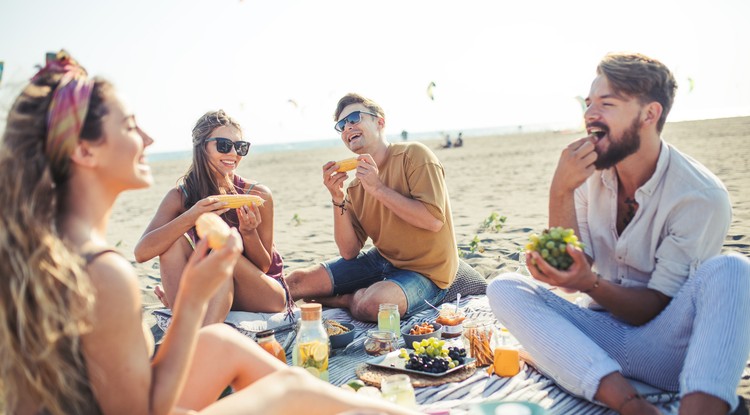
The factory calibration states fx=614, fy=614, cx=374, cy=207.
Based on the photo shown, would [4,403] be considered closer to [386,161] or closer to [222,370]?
[222,370]

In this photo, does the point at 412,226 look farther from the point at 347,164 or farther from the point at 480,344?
the point at 480,344

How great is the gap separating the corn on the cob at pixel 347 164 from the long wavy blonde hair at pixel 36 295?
3.41 metres

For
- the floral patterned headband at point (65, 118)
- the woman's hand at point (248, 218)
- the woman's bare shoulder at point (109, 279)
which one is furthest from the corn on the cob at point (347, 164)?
the woman's bare shoulder at point (109, 279)

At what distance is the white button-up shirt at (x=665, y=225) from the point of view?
3502 millimetres

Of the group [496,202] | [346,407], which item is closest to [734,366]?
[346,407]

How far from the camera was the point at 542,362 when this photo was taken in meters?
3.81

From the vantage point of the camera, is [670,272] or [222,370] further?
[670,272]

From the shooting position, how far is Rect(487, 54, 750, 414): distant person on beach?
320cm

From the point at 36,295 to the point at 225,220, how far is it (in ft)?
11.2

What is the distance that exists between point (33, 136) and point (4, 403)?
0.92 metres

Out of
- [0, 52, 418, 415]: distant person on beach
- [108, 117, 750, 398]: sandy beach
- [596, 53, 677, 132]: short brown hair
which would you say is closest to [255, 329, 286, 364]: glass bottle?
[0, 52, 418, 415]: distant person on beach

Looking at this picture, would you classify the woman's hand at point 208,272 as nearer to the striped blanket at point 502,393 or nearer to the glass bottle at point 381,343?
the striped blanket at point 502,393

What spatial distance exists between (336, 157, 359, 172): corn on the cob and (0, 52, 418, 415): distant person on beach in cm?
304

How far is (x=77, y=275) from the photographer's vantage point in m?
2.03
